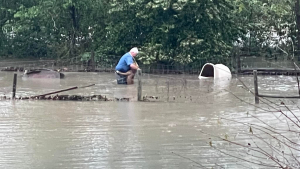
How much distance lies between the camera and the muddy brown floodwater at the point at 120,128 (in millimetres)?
7203

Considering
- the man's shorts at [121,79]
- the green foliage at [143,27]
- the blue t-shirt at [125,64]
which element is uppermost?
the green foliage at [143,27]

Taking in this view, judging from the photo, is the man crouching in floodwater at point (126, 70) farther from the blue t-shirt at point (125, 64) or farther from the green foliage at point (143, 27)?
the green foliage at point (143, 27)

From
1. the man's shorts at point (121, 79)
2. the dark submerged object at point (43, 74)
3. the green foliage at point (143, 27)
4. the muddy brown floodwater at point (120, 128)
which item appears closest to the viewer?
the muddy brown floodwater at point (120, 128)

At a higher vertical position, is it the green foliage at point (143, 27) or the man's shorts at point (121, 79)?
the green foliage at point (143, 27)

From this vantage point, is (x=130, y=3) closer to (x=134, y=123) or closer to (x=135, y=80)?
(x=135, y=80)

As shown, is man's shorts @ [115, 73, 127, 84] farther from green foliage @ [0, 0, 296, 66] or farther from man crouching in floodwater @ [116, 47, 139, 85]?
green foliage @ [0, 0, 296, 66]

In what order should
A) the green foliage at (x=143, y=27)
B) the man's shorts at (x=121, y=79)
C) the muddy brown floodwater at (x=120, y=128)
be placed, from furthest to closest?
1. the green foliage at (x=143, y=27)
2. the man's shorts at (x=121, y=79)
3. the muddy brown floodwater at (x=120, y=128)

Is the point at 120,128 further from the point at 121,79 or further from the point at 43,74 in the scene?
the point at 43,74

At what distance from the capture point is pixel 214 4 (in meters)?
20.8

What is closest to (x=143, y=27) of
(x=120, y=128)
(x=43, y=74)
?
(x=43, y=74)

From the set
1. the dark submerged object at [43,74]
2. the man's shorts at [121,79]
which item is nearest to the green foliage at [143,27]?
the dark submerged object at [43,74]

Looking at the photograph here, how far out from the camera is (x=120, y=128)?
30.7 feet

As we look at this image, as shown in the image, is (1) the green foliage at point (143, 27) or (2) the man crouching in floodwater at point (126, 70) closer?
(2) the man crouching in floodwater at point (126, 70)

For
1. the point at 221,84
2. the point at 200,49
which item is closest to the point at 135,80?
the point at 221,84
